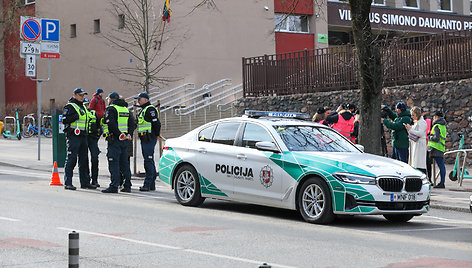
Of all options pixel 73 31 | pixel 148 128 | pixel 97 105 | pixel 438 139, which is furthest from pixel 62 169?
pixel 73 31

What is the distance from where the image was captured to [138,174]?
65.8 ft

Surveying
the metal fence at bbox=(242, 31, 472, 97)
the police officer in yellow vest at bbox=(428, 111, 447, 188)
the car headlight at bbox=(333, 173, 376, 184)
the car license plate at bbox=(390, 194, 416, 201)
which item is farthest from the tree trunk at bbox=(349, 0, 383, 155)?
the car headlight at bbox=(333, 173, 376, 184)

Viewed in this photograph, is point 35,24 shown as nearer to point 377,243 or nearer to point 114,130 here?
point 114,130

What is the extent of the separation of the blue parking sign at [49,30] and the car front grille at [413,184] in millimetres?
15115

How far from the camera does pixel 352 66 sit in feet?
75.2

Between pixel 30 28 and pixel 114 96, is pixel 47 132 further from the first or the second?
pixel 114 96

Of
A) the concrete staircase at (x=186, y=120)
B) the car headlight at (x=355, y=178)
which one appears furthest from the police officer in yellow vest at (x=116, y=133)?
the concrete staircase at (x=186, y=120)

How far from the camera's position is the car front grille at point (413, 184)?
1138cm

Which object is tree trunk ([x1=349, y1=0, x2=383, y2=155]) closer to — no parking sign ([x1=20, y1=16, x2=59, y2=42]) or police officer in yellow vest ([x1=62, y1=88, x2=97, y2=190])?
police officer in yellow vest ([x1=62, y1=88, x2=97, y2=190])

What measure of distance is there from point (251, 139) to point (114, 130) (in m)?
3.84

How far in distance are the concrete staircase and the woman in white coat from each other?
50.5 feet

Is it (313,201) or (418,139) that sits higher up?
(418,139)

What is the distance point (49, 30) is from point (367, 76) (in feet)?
36.5

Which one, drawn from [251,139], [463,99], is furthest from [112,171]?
[463,99]
